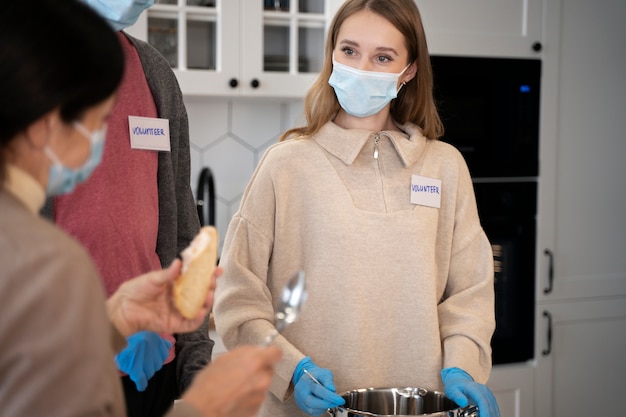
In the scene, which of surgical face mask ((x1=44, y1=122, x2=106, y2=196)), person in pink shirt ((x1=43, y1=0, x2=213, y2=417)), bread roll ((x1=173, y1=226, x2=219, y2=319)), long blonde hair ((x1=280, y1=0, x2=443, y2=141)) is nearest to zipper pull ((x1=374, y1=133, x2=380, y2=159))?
long blonde hair ((x1=280, y1=0, x2=443, y2=141))

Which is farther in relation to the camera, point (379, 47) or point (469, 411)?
point (379, 47)

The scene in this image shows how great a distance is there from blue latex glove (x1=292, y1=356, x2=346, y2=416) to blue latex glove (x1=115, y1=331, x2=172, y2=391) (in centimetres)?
29

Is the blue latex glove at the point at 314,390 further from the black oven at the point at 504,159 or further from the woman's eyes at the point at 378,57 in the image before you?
the black oven at the point at 504,159

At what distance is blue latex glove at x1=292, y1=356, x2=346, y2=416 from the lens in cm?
140

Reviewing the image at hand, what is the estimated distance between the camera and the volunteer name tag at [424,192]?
63.9 inches

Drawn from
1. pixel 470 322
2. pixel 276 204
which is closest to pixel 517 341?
pixel 470 322

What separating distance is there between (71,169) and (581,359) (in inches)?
100

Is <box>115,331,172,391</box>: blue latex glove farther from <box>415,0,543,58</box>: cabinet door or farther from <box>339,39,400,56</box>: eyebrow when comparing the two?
<box>415,0,543,58</box>: cabinet door

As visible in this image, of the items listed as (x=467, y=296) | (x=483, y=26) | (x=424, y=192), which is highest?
(x=483, y=26)

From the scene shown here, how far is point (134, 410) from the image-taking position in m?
1.36

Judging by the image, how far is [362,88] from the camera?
63.9 inches

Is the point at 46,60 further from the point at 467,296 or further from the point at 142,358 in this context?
the point at 467,296

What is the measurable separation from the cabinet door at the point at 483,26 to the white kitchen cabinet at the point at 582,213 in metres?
0.09

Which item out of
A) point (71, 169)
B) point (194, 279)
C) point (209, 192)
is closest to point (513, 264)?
point (209, 192)
